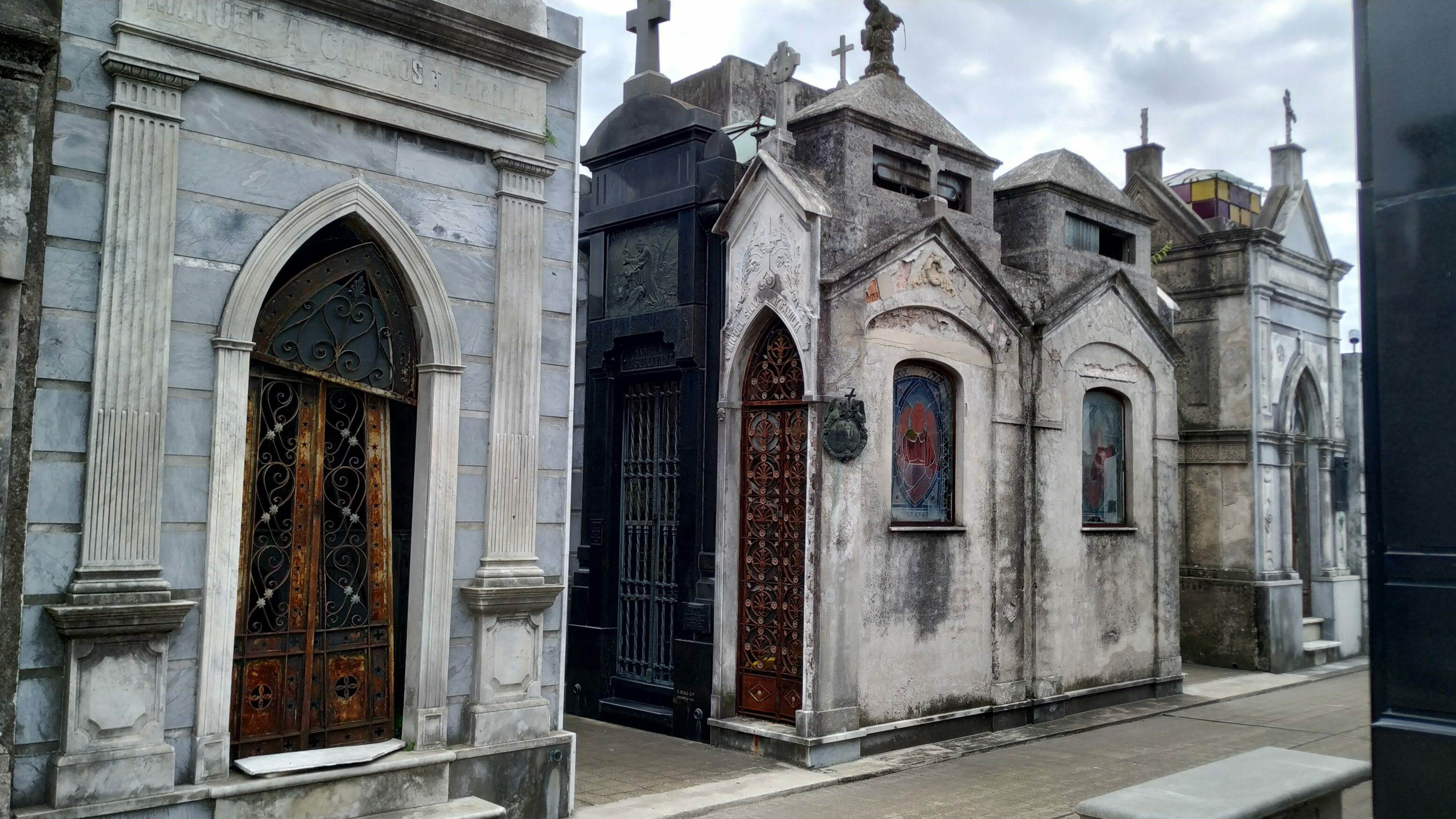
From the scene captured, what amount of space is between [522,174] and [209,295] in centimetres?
209

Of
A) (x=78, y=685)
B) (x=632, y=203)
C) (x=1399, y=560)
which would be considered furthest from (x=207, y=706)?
(x=632, y=203)

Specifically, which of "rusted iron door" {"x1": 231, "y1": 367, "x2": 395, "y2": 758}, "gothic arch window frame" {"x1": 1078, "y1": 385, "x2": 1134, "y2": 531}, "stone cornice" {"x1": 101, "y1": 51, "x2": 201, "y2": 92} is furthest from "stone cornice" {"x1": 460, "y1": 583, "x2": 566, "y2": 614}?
"gothic arch window frame" {"x1": 1078, "y1": 385, "x2": 1134, "y2": 531}

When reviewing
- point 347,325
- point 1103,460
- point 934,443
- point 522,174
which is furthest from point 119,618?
point 1103,460

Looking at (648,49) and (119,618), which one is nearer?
(119,618)

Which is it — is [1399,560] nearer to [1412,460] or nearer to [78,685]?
[1412,460]

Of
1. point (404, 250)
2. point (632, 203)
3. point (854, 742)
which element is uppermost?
point (632, 203)

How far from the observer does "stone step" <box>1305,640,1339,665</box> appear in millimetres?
15148

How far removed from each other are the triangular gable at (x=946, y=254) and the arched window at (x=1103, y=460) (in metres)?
1.65

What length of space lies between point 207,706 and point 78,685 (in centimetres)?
65

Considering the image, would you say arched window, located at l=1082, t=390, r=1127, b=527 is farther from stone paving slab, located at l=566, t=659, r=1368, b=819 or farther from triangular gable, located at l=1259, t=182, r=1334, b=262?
triangular gable, located at l=1259, t=182, r=1334, b=262

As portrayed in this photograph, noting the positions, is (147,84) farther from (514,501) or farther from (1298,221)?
(1298,221)

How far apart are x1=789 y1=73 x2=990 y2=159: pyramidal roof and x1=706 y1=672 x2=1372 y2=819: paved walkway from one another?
5.37 meters

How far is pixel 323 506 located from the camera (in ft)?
21.6

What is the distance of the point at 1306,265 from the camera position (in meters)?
15.9
